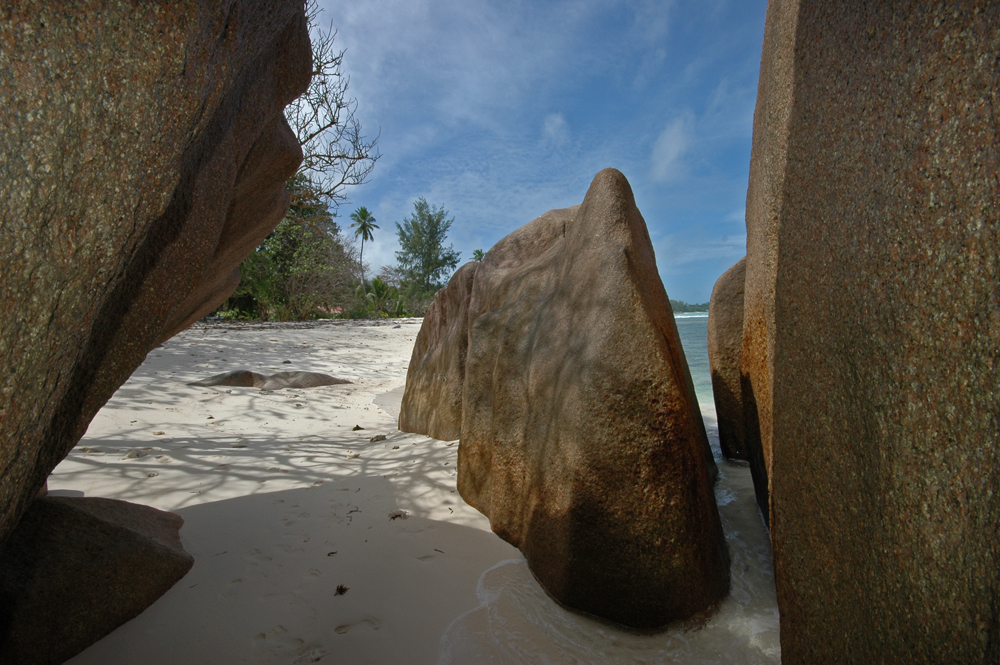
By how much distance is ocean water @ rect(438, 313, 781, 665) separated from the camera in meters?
1.66

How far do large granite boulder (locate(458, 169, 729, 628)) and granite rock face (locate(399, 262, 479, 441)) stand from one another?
132cm

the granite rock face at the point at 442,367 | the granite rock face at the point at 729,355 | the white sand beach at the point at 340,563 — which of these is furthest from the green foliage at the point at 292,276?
the granite rock face at the point at 729,355

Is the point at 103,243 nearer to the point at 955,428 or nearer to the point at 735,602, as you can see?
the point at 955,428

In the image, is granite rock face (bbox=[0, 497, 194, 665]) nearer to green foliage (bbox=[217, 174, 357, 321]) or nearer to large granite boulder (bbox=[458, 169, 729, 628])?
large granite boulder (bbox=[458, 169, 729, 628])

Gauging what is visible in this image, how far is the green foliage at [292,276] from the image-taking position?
15.7 m

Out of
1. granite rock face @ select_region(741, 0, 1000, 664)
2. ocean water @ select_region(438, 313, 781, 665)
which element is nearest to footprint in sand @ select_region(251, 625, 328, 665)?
ocean water @ select_region(438, 313, 781, 665)

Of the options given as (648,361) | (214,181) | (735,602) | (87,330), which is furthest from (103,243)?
(735,602)

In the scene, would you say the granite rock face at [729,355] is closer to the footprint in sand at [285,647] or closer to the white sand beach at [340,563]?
the white sand beach at [340,563]

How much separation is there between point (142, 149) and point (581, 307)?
5.74 feet

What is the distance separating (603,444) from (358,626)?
3.74 ft

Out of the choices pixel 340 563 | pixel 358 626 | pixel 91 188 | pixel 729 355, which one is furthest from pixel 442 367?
pixel 91 188

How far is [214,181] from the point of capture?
1563mm

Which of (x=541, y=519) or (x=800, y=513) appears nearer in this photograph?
(x=800, y=513)

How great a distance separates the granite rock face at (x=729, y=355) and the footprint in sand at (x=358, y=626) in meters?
3.10
